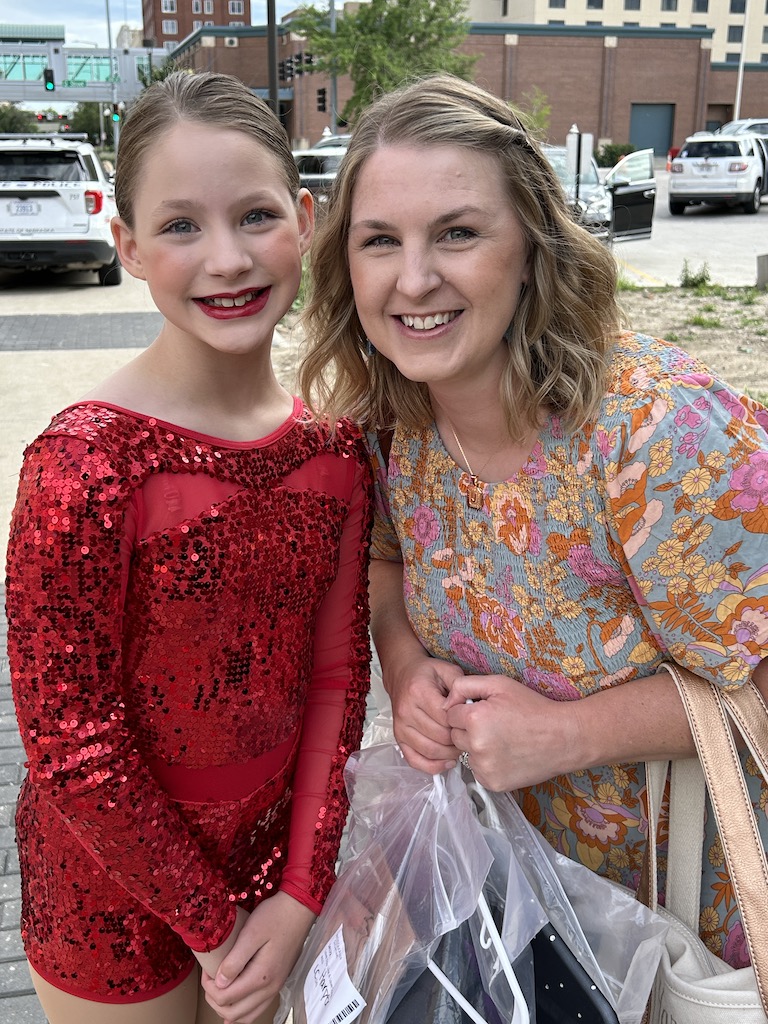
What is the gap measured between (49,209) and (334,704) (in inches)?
497

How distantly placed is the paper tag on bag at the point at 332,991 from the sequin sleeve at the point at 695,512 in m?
0.70

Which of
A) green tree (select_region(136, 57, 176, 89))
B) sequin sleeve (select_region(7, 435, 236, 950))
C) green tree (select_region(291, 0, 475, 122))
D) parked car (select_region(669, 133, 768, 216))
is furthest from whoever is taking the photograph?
green tree (select_region(291, 0, 475, 122))

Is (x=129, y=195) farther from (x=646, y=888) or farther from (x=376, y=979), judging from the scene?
(x=646, y=888)

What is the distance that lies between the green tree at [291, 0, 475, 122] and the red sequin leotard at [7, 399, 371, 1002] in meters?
34.2

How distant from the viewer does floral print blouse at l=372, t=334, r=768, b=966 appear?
1485 mm

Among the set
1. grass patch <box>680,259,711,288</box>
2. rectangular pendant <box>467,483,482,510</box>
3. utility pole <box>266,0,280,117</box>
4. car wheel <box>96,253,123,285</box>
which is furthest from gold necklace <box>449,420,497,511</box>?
grass patch <box>680,259,711,288</box>

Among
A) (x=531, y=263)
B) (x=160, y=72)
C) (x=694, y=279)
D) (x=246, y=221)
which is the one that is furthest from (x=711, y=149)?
(x=246, y=221)

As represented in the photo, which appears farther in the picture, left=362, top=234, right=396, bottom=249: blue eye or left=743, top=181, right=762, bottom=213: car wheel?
left=743, top=181, right=762, bottom=213: car wheel

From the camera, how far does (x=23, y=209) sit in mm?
12977

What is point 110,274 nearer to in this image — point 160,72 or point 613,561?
point 160,72

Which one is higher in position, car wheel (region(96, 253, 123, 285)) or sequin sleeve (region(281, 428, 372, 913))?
sequin sleeve (region(281, 428, 372, 913))

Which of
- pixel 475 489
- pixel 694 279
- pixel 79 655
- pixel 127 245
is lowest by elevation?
pixel 694 279

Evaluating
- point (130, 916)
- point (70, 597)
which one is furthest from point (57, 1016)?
point (70, 597)

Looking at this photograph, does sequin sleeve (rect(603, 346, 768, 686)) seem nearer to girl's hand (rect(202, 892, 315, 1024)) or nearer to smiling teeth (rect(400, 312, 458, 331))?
smiling teeth (rect(400, 312, 458, 331))
